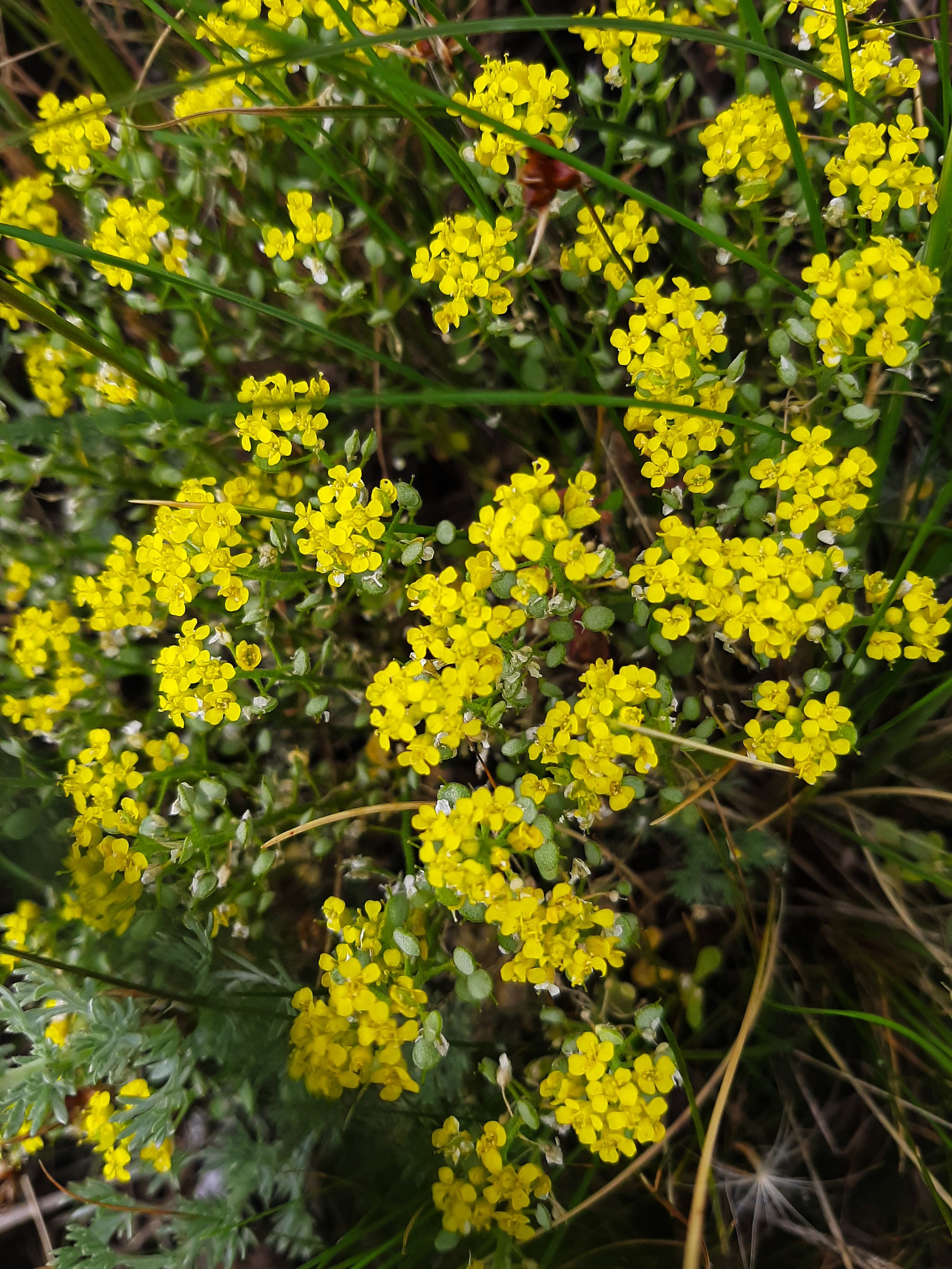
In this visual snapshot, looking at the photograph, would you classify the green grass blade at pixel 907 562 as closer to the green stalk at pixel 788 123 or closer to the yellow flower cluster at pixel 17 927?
the green stalk at pixel 788 123

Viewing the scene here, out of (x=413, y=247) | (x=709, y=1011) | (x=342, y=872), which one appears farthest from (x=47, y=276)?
(x=709, y=1011)

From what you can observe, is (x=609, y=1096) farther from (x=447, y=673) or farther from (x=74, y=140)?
(x=74, y=140)

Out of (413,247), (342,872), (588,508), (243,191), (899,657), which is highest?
(243,191)

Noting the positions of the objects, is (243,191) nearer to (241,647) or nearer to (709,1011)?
(241,647)

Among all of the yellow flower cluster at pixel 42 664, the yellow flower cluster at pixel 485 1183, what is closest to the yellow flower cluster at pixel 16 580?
the yellow flower cluster at pixel 42 664

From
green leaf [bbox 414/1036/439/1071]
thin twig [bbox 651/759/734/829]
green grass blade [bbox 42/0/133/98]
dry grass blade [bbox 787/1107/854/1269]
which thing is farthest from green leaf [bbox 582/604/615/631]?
green grass blade [bbox 42/0/133/98]


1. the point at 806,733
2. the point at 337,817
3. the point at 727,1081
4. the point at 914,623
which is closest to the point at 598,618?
the point at 806,733
